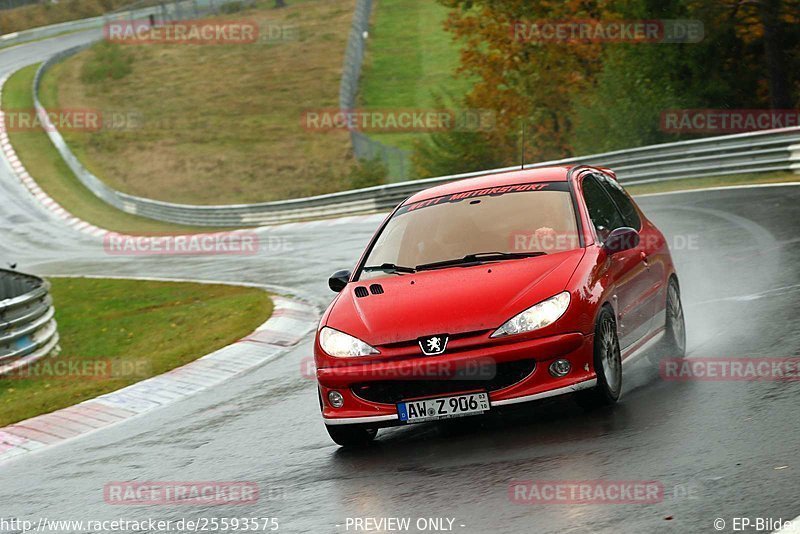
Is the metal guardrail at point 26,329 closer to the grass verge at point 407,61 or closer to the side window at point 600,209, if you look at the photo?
the side window at point 600,209

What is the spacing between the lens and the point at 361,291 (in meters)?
7.80

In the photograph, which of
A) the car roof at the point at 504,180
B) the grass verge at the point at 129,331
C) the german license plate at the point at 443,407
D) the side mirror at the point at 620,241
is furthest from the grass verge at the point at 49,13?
the german license plate at the point at 443,407

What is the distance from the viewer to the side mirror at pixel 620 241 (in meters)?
7.79

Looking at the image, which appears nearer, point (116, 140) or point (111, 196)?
point (111, 196)

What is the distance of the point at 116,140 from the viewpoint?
5412 cm

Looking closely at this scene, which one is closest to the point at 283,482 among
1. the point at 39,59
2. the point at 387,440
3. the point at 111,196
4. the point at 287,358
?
the point at 387,440

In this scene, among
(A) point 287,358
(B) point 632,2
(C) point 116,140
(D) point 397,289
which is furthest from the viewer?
(C) point 116,140

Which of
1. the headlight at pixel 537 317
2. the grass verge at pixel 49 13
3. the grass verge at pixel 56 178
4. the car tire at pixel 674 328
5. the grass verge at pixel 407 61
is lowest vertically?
the grass verge at pixel 49 13

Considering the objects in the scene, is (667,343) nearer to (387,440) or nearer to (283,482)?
(387,440)

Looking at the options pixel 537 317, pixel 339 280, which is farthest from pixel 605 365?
pixel 339 280

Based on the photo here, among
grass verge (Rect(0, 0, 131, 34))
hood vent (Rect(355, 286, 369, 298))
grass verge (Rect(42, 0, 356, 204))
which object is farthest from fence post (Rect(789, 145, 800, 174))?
grass verge (Rect(0, 0, 131, 34))

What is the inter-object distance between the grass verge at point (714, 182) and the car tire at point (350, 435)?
14431 millimetres

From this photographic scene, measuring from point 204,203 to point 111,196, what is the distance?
11.3ft

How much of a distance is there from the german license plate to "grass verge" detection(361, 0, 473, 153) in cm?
4137
